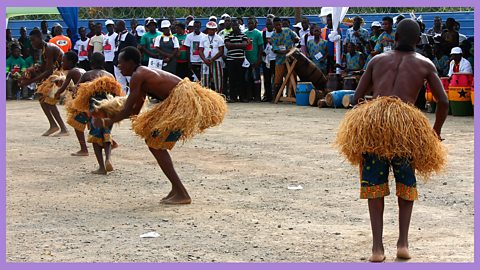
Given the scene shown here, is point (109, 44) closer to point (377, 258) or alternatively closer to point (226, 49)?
point (226, 49)

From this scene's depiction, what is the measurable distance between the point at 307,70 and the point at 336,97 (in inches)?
47.7

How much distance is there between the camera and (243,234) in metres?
6.74

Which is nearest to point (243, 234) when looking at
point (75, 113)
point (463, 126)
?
point (75, 113)

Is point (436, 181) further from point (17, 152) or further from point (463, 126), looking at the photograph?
point (17, 152)

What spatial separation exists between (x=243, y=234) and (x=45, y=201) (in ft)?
7.97

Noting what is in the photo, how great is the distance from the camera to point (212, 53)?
18297 millimetres

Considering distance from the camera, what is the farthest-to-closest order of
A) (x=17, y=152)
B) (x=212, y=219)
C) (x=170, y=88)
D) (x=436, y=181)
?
(x=17, y=152) < (x=436, y=181) < (x=170, y=88) < (x=212, y=219)

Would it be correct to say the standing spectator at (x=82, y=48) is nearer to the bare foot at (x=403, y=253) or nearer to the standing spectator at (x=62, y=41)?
the standing spectator at (x=62, y=41)

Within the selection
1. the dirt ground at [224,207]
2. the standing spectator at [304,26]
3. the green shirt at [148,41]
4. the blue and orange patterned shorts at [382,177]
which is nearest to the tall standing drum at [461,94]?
the dirt ground at [224,207]

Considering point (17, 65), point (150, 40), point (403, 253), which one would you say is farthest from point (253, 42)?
point (403, 253)

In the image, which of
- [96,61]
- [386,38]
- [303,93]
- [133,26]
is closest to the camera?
[96,61]

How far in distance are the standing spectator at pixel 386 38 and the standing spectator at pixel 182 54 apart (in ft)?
15.1

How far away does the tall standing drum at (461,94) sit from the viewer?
1450 centimetres

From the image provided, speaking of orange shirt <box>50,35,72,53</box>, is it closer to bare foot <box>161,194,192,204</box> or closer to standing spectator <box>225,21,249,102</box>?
standing spectator <box>225,21,249,102</box>
